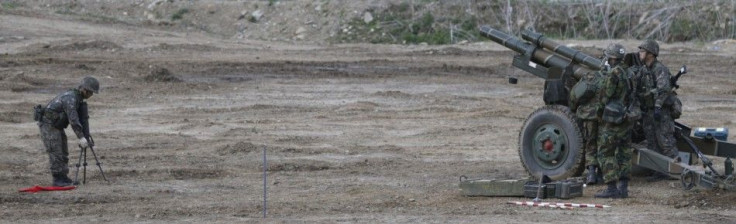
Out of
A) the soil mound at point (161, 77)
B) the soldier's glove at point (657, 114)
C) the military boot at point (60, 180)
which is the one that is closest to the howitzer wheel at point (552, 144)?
the soldier's glove at point (657, 114)

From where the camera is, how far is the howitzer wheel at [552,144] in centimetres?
1503

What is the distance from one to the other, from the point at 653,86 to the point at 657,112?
0.30m

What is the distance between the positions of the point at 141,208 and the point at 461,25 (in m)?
22.7

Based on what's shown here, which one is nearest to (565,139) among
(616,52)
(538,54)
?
(616,52)

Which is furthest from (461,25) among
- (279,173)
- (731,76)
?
(279,173)

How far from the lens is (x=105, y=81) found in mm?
27547

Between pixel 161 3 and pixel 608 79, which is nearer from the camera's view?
pixel 608 79

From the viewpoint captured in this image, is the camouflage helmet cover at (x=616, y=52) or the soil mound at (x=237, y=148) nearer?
the camouflage helmet cover at (x=616, y=52)

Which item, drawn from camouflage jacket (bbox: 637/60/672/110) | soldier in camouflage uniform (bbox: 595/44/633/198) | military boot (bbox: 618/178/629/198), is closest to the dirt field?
military boot (bbox: 618/178/629/198)

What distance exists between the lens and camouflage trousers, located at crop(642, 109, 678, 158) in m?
15.0

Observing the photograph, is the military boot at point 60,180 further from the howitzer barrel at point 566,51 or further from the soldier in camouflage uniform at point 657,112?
the soldier in camouflage uniform at point 657,112

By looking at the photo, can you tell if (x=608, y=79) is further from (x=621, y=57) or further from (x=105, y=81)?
(x=105, y=81)

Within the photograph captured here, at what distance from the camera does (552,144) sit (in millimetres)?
15258

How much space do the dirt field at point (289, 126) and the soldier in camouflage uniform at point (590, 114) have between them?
369mm
